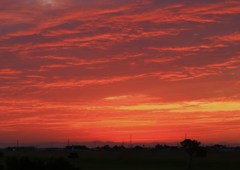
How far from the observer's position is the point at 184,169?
121m

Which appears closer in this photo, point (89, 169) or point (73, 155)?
point (89, 169)

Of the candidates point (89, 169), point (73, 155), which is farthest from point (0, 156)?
point (89, 169)

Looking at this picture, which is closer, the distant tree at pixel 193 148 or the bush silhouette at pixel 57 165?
the bush silhouette at pixel 57 165

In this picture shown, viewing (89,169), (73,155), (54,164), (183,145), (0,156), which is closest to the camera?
(54,164)

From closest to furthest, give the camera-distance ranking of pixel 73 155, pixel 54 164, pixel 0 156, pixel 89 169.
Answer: pixel 54 164 → pixel 89 169 → pixel 0 156 → pixel 73 155

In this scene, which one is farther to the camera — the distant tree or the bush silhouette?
the distant tree

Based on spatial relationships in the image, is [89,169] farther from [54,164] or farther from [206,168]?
[54,164]

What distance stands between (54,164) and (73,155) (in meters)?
122

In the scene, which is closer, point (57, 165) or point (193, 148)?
point (57, 165)

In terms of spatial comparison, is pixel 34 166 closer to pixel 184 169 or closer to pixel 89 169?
pixel 89 169

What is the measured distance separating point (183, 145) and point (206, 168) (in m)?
8.98

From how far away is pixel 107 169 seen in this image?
120 m

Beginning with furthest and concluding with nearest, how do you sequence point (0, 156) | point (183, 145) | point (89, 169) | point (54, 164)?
point (0, 156) → point (183, 145) → point (89, 169) → point (54, 164)

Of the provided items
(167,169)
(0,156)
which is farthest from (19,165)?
(0,156)
